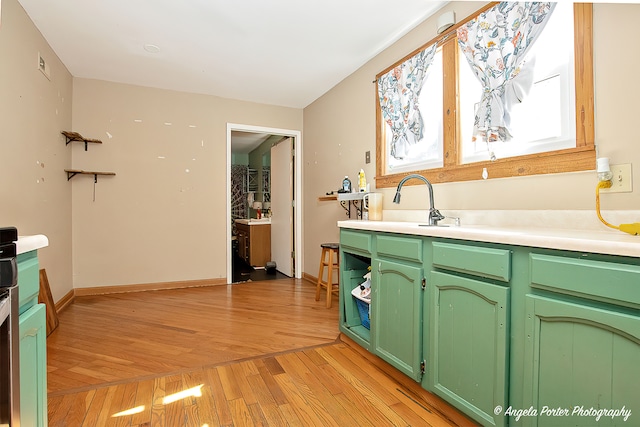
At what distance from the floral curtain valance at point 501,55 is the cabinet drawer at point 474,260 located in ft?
2.66

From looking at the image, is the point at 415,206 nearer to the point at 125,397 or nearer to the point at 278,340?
the point at 278,340

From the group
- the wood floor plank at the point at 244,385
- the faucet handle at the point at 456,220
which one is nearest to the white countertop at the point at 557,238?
the faucet handle at the point at 456,220

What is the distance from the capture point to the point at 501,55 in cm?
173

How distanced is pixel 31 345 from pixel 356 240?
1.68 meters

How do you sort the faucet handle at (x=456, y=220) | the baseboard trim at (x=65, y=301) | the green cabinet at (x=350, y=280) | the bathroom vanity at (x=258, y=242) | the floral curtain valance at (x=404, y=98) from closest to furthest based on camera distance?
1. the faucet handle at (x=456, y=220)
2. the green cabinet at (x=350, y=280)
3. the floral curtain valance at (x=404, y=98)
4. the baseboard trim at (x=65, y=301)
5. the bathroom vanity at (x=258, y=242)

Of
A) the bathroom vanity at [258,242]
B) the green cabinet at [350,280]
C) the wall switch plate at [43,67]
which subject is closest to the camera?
the green cabinet at [350,280]

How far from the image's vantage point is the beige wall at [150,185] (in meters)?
3.49

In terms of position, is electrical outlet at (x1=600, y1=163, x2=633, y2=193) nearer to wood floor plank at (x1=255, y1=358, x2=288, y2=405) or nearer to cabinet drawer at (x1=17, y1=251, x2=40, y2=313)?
wood floor plank at (x1=255, y1=358, x2=288, y2=405)

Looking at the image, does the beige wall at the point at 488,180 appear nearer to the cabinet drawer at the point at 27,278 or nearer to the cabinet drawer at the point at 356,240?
the cabinet drawer at the point at 356,240

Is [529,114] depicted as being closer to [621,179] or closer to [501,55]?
[501,55]

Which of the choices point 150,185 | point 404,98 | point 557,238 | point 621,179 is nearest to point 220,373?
point 557,238

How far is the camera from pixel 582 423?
3.28 ft

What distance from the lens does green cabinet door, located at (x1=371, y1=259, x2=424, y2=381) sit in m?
1.63

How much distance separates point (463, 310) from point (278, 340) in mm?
1436
